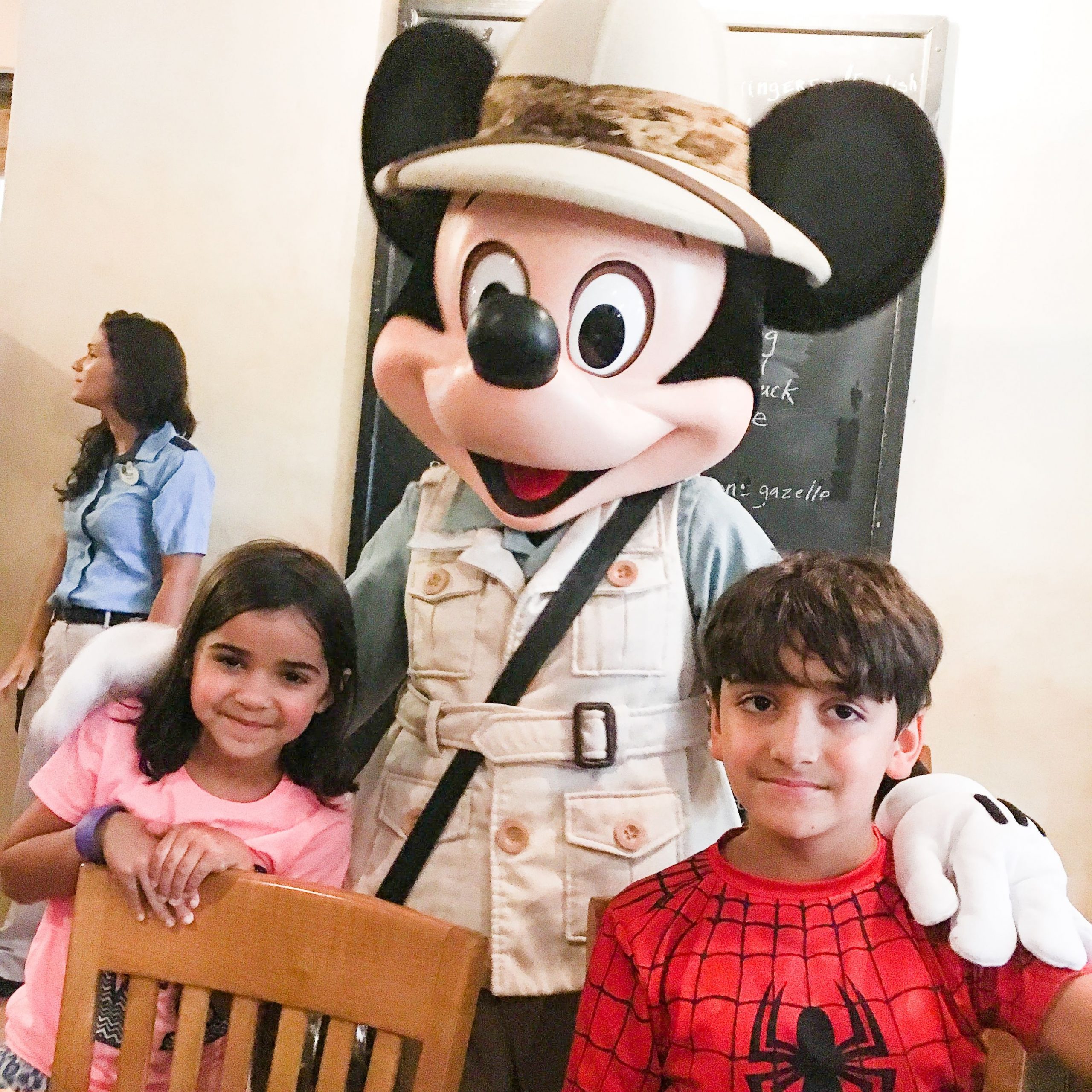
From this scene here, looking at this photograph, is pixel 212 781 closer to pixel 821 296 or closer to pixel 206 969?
pixel 206 969

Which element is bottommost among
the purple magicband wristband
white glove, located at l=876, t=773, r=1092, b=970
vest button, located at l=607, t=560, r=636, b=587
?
the purple magicband wristband

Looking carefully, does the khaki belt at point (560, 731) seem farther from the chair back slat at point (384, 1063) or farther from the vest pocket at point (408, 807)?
the chair back slat at point (384, 1063)

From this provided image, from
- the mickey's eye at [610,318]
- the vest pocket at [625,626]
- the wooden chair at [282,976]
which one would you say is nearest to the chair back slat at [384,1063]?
the wooden chair at [282,976]

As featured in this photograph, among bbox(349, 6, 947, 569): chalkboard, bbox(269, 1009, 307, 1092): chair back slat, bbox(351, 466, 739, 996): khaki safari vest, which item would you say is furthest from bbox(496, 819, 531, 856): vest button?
bbox(349, 6, 947, 569): chalkboard

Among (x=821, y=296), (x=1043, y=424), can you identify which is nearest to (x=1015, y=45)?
(x=1043, y=424)

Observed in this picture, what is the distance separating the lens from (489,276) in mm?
884

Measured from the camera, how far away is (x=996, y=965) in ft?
2.26

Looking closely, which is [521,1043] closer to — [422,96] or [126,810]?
[126,810]

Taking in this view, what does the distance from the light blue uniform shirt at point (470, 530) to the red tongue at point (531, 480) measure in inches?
2.1

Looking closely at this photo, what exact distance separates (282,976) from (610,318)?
620mm

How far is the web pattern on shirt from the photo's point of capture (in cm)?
69

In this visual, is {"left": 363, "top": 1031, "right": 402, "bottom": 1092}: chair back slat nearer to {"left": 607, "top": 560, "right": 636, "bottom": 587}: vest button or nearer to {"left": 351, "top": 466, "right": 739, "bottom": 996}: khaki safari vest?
{"left": 351, "top": 466, "right": 739, "bottom": 996}: khaki safari vest

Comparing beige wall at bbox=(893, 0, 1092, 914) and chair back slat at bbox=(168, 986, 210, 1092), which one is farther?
beige wall at bbox=(893, 0, 1092, 914)

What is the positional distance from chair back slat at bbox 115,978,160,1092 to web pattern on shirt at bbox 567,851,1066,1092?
0.35 metres
